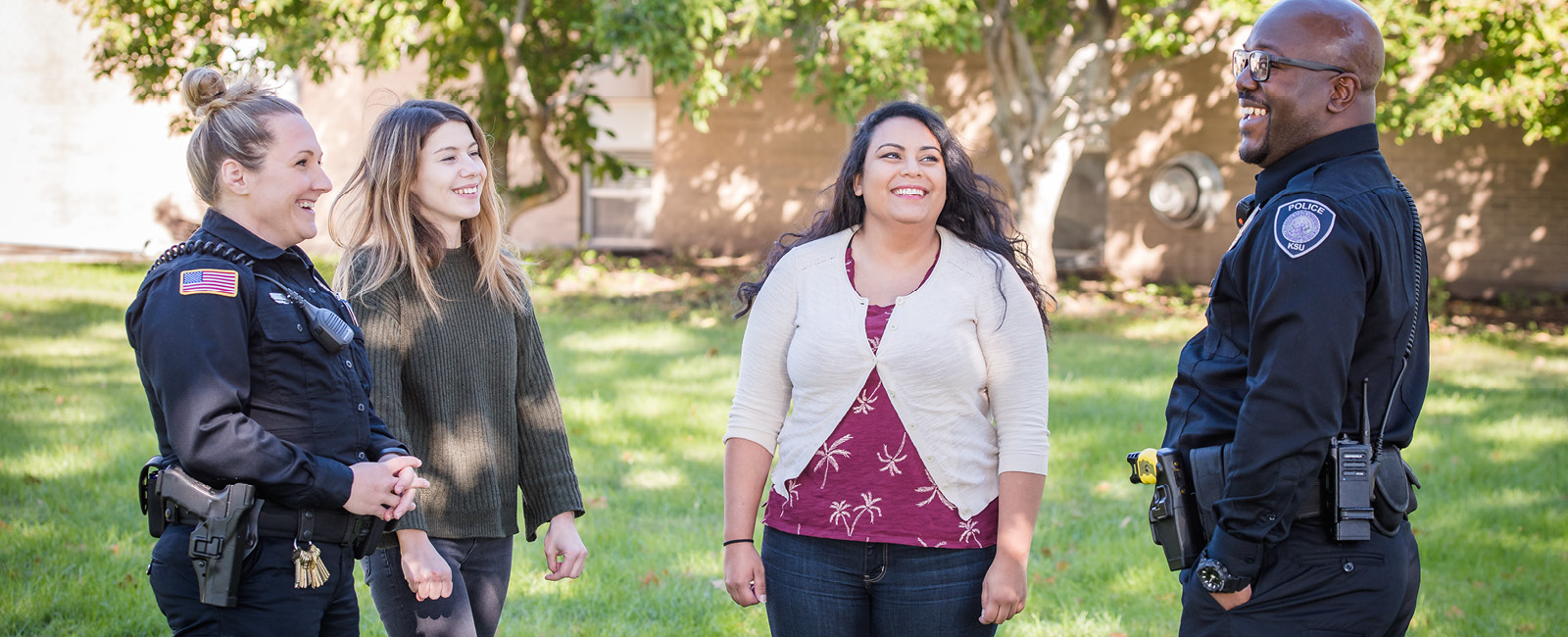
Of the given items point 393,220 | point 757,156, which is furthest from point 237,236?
point 757,156

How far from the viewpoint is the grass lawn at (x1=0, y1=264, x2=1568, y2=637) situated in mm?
4855

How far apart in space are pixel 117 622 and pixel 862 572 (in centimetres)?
318

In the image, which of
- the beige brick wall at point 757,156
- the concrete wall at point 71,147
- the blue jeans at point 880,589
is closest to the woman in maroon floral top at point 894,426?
the blue jeans at point 880,589

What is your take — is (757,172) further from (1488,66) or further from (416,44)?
(1488,66)

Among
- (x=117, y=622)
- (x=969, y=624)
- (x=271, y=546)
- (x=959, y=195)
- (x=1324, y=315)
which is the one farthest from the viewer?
(x=117, y=622)

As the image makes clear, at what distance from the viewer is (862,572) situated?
2.85 metres

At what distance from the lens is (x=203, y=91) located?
8.57 feet

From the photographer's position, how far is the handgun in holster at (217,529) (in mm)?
2373

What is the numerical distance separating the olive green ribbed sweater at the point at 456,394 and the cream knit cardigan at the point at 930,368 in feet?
2.06

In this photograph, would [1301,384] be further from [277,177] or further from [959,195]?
[277,177]

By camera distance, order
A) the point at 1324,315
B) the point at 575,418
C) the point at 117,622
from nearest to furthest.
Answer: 1. the point at 1324,315
2. the point at 117,622
3. the point at 575,418

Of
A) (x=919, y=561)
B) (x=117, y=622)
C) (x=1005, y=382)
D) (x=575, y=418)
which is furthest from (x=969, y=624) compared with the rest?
(x=575, y=418)

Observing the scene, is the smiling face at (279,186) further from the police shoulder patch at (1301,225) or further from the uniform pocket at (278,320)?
the police shoulder patch at (1301,225)

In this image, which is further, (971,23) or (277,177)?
A: (971,23)
